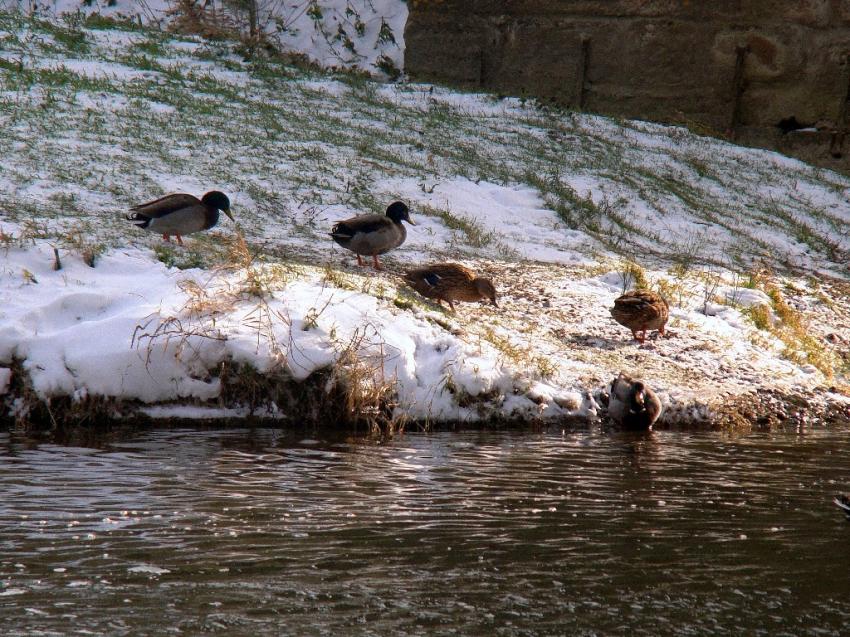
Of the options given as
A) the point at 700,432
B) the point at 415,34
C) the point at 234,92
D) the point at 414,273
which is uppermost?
the point at 415,34

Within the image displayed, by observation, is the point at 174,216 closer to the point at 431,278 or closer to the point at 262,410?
A: the point at 431,278

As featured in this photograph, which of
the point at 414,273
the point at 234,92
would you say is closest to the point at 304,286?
the point at 414,273

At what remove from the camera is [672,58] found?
2230cm

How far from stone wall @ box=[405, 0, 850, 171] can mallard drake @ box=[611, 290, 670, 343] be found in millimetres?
12859

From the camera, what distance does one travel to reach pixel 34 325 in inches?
350

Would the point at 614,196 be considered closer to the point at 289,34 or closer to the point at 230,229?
the point at 230,229

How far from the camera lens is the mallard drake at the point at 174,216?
11.0m

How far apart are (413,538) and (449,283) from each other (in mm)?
5349

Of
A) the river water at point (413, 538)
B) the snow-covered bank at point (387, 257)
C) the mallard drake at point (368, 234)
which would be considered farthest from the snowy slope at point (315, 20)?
the river water at point (413, 538)

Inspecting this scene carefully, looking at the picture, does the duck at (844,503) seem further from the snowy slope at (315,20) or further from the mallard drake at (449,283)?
the snowy slope at (315,20)

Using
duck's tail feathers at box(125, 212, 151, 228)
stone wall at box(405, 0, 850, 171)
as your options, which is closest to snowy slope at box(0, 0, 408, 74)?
stone wall at box(405, 0, 850, 171)

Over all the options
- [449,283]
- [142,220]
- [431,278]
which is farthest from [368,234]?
[142,220]

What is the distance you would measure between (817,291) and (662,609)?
405 inches

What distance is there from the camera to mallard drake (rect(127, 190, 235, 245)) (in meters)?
11.0
